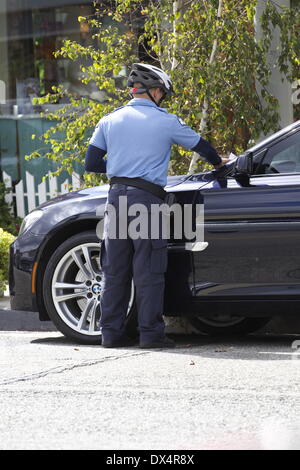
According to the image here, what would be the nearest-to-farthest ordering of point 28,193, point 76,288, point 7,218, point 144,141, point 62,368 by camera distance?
1. point 62,368
2. point 144,141
3. point 76,288
4. point 7,218
5. point 28,193

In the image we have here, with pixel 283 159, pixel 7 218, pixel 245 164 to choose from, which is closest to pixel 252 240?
pixel 245 164

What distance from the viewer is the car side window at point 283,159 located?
7988 mm

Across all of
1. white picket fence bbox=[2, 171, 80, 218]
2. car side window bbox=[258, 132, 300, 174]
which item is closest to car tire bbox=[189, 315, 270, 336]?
car side window bbox=[258, 132, 300, 174]

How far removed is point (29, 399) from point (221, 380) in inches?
43.5

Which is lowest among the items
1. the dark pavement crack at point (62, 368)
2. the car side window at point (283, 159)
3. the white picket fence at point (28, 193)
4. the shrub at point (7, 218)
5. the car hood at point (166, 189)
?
the shrub at point (7, 218)

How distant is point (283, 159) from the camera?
8.06 m

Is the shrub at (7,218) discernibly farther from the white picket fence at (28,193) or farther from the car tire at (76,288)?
the car tire at (76,288)

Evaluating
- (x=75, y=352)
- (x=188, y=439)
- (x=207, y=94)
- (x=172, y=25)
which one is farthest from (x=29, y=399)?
(x=172, y=25)

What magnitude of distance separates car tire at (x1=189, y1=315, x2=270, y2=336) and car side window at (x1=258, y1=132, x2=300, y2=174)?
120 centimetres

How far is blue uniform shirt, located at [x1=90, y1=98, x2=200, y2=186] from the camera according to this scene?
26.0ft

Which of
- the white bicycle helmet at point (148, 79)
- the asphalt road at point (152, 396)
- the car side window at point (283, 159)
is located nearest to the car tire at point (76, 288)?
the asphalt road at point (152, 396)

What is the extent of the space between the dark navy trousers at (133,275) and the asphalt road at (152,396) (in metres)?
0.19

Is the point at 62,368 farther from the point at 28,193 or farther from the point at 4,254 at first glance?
the point at 28,193

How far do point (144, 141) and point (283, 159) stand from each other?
930 millimetres
